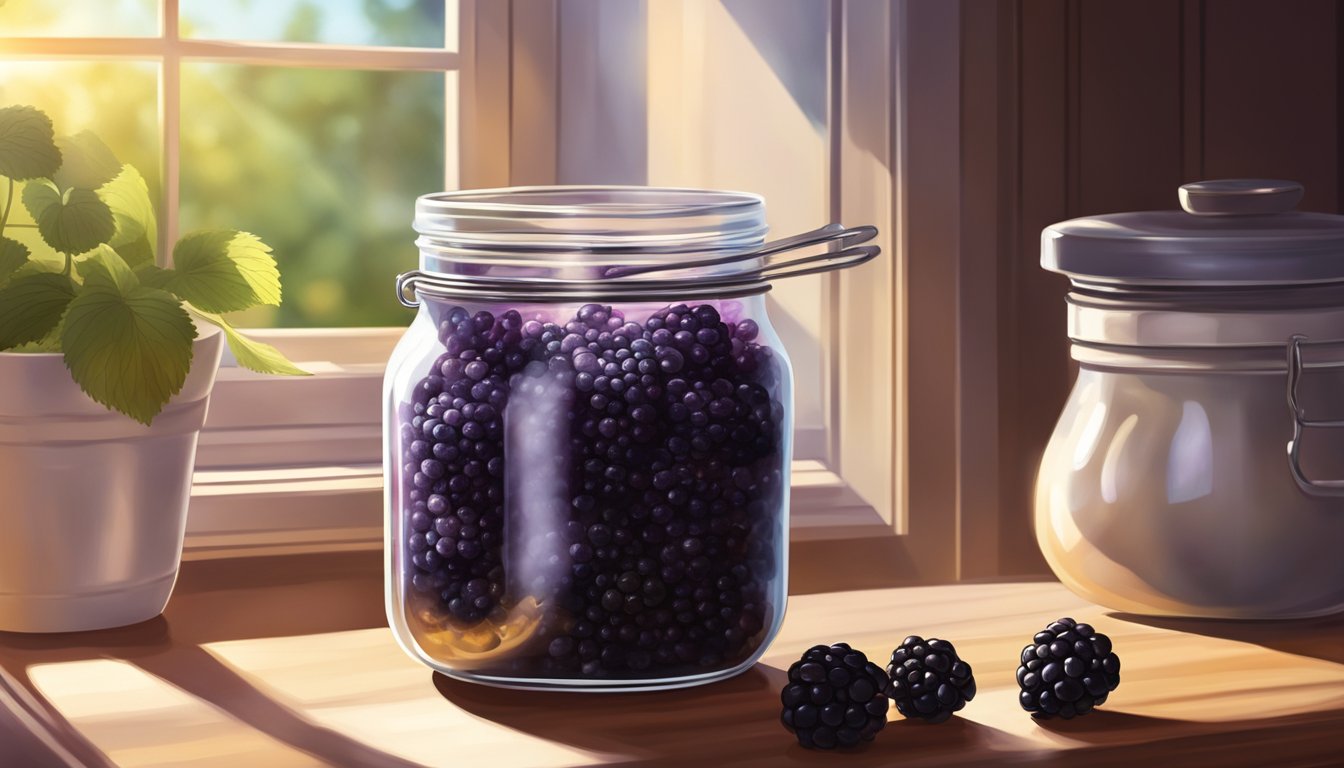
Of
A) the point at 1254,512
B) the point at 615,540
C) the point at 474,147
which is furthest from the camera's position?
the point at 474,147

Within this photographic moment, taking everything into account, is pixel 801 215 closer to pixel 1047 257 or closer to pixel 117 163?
pixel 1047 257

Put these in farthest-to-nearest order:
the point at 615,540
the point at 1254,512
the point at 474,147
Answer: the point at 474,147, the point at 1254,512, the point at 615,540

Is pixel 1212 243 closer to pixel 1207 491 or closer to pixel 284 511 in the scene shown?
pixel 1207 491

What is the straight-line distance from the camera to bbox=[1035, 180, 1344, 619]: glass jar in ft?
2.98

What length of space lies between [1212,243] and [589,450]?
1.45ft

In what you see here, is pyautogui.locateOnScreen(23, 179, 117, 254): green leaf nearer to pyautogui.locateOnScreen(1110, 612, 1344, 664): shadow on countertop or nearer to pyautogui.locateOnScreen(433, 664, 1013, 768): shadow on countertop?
pyautogui.locateOnScreen(433, 664, 1013, 768): shadow on countertop

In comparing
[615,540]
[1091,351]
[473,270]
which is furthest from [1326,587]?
[473,270]

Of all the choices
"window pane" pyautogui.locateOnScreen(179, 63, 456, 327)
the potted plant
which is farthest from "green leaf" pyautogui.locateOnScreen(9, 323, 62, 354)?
"window pane" pyautogui.locateOnScreen(179, 63, 456, 327)

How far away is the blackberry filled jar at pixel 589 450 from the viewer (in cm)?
78

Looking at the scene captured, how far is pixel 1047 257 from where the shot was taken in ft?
3.23

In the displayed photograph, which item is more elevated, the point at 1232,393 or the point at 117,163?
the point at 117,163

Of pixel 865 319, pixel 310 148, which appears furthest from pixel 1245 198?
pixel 310 148

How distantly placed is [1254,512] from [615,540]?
16.9 inches

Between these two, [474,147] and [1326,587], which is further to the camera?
[474,147]
